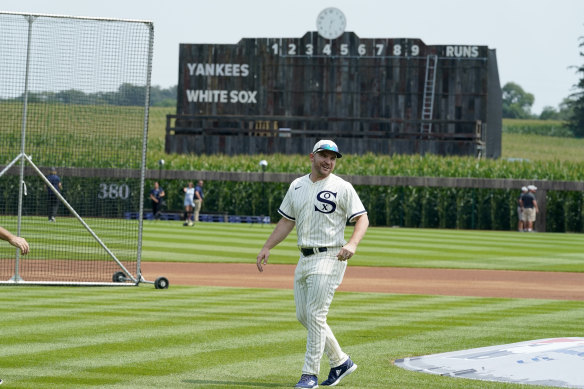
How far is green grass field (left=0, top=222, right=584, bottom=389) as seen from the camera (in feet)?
29.7

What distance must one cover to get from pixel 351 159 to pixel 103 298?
37222 millimetres

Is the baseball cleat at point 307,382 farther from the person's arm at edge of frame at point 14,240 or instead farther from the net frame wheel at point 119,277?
the net frame wheel at point 119,277

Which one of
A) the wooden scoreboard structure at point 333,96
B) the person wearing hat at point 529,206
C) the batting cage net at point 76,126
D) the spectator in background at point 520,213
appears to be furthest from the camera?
the wooden scoreboard structure at point 333,96

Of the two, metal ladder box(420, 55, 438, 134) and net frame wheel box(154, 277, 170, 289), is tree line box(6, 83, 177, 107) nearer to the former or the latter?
net frame wheel box(154, 277, 170, 289)

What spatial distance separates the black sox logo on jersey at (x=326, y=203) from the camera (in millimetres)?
8734

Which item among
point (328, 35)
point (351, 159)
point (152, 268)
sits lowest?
point (152, 268)

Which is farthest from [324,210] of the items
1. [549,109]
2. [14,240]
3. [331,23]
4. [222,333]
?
[549,109]

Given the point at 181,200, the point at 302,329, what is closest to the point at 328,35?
the point at 181,200

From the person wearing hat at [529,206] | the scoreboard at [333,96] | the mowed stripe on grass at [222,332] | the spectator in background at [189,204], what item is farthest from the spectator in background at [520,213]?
the mowed stripe on grass at [222,332]

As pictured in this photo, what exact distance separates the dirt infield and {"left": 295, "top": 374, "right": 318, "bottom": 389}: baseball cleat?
1097 cm

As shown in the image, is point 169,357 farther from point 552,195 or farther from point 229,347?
point 552,195

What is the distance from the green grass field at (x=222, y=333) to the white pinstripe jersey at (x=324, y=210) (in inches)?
48.1

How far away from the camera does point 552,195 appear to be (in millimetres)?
45969

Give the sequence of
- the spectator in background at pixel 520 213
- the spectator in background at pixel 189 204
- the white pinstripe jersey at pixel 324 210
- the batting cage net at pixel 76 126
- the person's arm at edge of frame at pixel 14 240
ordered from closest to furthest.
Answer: the person's arm at edge of frame at pixel 14 240
the white pinstripe jersey at pixel 324 210
the batting cage net at pixel 76 126
the spectator in background at pixel 189 204
the spectator in background at pixel 520 213
